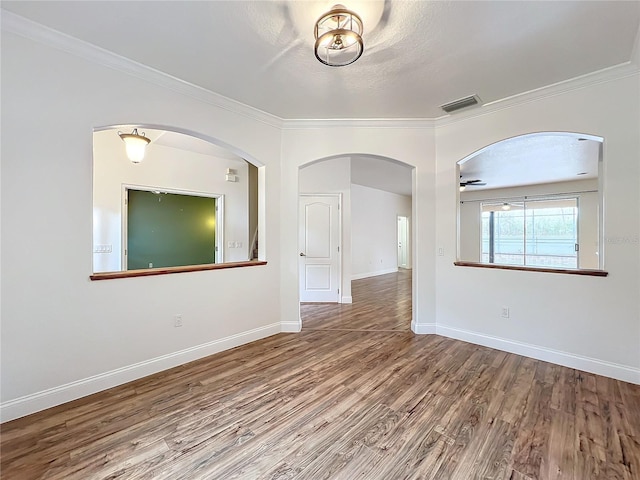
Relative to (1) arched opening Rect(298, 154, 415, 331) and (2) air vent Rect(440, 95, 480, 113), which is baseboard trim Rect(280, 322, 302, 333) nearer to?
(1) arched opening Rect(298, 154, 415, 331)

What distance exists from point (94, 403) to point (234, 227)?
3797mm

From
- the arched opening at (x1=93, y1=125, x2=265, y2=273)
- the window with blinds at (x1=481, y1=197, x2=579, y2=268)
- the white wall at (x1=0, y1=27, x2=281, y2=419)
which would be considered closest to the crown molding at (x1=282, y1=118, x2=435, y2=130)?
the arched opening at (x1=93, y1=125, x2=265, y2=273)

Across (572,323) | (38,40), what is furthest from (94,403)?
(572,323)

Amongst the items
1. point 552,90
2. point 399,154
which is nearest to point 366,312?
point 399,154

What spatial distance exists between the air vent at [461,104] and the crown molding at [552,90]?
0.17 metres

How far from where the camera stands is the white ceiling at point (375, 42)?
189 centimetres

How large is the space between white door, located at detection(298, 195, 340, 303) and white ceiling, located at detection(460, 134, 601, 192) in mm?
2441

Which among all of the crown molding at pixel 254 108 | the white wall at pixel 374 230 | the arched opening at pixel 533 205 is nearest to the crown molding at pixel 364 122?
the crown molding at pixel 254 108

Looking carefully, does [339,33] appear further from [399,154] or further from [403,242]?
[403,242]

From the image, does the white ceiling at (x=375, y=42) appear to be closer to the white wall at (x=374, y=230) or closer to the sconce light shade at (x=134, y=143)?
the sconce light shade at (x=134, y=143)

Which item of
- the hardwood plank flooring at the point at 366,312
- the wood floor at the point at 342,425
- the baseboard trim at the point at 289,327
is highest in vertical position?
the baseboard trim at the point at 289,327

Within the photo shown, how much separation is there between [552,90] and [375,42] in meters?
1.98

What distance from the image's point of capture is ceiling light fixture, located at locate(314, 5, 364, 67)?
1.86 m

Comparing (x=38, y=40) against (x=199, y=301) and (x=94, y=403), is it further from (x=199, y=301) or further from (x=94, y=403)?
(x=94, y=403)
